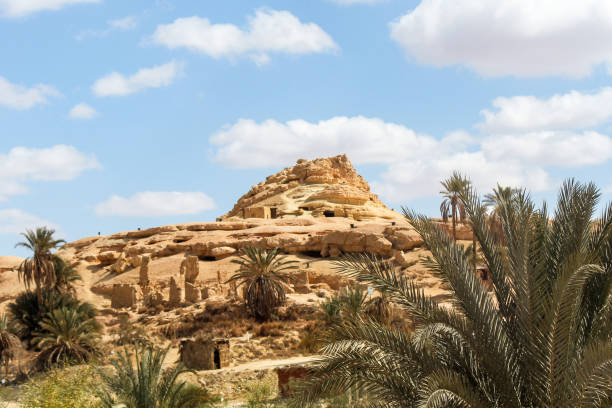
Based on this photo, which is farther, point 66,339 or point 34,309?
point 34,309

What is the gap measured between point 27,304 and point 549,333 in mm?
29013

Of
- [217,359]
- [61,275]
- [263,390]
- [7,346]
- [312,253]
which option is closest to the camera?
[263,390]

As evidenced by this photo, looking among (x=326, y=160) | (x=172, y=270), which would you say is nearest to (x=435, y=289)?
(x=172, y=270)

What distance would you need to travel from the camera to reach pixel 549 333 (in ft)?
23.8

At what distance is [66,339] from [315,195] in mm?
46163

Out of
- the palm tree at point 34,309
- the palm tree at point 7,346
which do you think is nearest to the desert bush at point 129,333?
the palm tree at point 34,309

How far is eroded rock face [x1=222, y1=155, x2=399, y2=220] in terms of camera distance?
66.8 m

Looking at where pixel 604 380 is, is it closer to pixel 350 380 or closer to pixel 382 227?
pixel 350 380

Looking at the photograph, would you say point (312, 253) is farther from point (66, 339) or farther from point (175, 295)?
point (66, 339)

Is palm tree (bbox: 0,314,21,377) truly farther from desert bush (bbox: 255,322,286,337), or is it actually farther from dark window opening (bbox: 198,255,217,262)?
dark window opening (bbox: 198,255,217,262)

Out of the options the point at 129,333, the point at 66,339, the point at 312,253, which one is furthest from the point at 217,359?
the point at 312,253

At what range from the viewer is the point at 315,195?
71.1m

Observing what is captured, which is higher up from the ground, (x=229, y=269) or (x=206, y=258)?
(x=206, y=258)

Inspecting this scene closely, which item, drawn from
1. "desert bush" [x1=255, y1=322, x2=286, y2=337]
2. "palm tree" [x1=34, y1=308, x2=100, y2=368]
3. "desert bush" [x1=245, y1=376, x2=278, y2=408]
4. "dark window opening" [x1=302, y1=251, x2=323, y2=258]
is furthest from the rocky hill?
"palm tree" [x1=34, y1=308, x2=100, y2=368]
